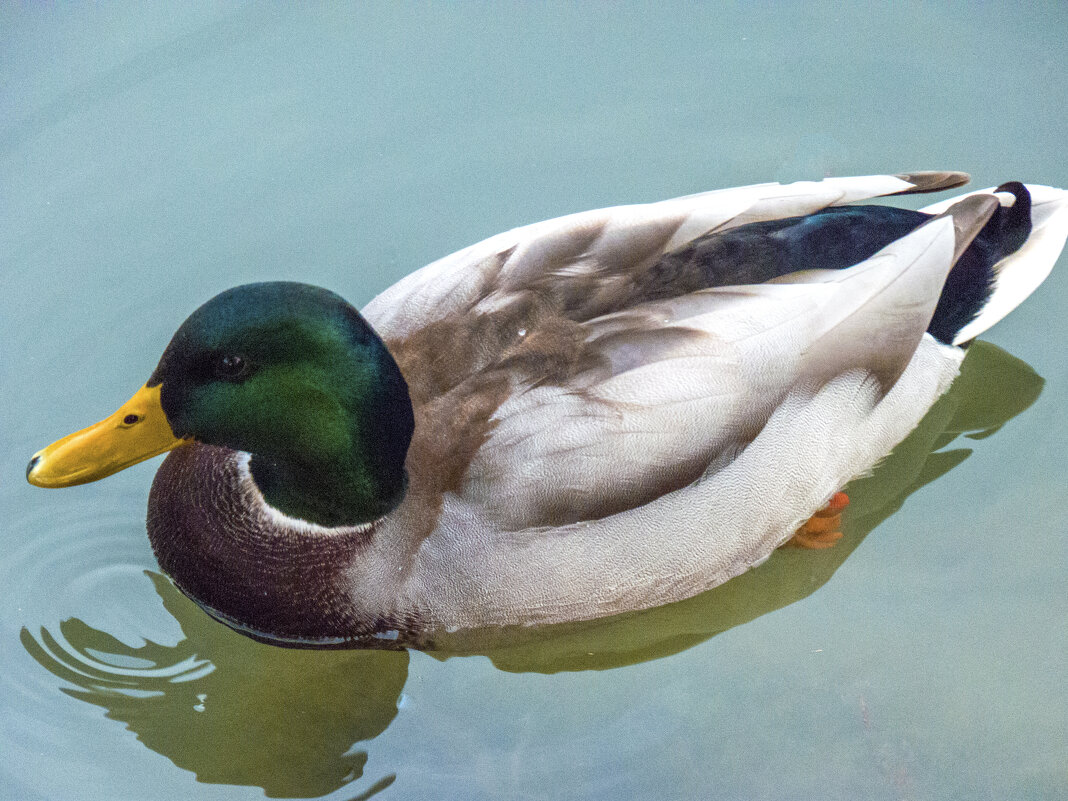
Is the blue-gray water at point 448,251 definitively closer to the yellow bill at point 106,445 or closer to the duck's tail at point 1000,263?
the duck's tail at point 1000,263

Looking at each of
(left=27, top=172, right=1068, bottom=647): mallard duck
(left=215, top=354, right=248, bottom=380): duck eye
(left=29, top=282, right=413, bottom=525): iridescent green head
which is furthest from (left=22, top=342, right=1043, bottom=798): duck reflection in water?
(left=215, top=354, right=248, bottom=380): duck eye

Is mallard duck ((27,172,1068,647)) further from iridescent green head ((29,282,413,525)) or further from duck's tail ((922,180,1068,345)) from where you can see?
duck's tail ((922,180,1068,345))

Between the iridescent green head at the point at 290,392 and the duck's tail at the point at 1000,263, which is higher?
the iridescent green head at the point at 290,392

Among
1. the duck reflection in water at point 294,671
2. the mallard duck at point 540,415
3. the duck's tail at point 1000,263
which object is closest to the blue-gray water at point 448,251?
the duck reflection in water at point 294,671

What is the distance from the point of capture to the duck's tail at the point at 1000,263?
14.0 ft

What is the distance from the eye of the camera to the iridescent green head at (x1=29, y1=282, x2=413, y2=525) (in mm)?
3287

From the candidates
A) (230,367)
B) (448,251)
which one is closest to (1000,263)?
(448,251)

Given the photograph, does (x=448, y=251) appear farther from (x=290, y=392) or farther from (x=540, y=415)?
(x=290, y=392)

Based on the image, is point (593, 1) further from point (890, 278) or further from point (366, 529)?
point (366, 529)

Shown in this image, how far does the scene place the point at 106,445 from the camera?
3436mm

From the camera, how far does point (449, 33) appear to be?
5789 millimetres

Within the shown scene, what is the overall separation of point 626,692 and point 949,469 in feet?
4.79

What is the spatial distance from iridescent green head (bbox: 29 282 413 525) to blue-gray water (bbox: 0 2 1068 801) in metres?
0.78

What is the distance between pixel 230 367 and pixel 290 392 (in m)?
0.17
